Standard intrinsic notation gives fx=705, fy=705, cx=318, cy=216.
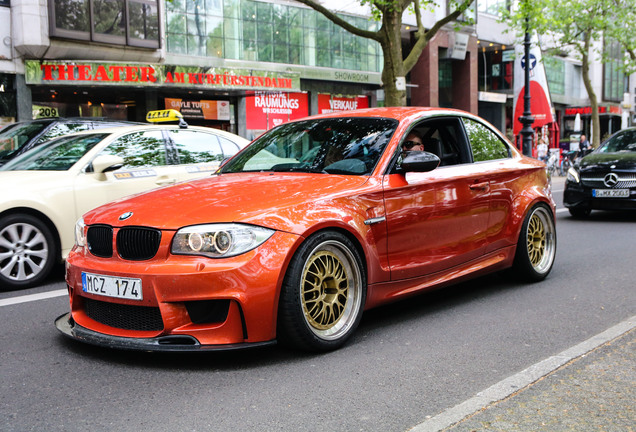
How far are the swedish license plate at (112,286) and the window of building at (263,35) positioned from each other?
75.4ft

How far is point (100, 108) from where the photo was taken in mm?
25859

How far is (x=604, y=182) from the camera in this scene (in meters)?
11.0

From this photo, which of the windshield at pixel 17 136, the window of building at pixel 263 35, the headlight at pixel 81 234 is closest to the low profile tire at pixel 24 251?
the headlight at pixel 81 234

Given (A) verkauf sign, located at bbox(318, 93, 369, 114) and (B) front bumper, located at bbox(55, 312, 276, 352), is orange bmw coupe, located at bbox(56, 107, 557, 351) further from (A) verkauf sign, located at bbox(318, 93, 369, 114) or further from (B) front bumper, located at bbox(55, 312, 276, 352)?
(A) verkauf sign, located at bbox(318, 93, 369, 114)

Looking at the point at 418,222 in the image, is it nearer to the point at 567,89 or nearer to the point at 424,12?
the point at 424,12

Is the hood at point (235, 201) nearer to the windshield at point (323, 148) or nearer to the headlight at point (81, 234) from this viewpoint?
the headlight at point (81, 234)

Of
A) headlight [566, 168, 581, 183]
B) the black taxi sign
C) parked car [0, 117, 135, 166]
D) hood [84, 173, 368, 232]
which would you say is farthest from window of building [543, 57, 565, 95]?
hood [84, 173, 368, 232]

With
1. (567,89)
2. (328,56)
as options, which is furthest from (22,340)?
(567,89)

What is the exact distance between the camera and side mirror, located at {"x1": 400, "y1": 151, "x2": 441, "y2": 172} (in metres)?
4.75

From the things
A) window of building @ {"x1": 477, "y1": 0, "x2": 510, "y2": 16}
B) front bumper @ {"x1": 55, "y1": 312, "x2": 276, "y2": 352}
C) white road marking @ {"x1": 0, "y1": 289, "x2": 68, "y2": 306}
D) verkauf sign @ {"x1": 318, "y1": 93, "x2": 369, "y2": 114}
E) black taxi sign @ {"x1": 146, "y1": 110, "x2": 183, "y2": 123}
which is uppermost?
window of building @ {"x1": 477, "y1": 0, "x2": 510, "y2": 16}

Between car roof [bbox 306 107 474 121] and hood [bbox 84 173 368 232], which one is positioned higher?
car roof [bbox 306 107 474 121]

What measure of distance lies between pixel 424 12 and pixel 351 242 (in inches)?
1304

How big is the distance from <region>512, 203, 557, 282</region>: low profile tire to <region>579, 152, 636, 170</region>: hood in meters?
5.10

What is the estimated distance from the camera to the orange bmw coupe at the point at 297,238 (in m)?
3.84
